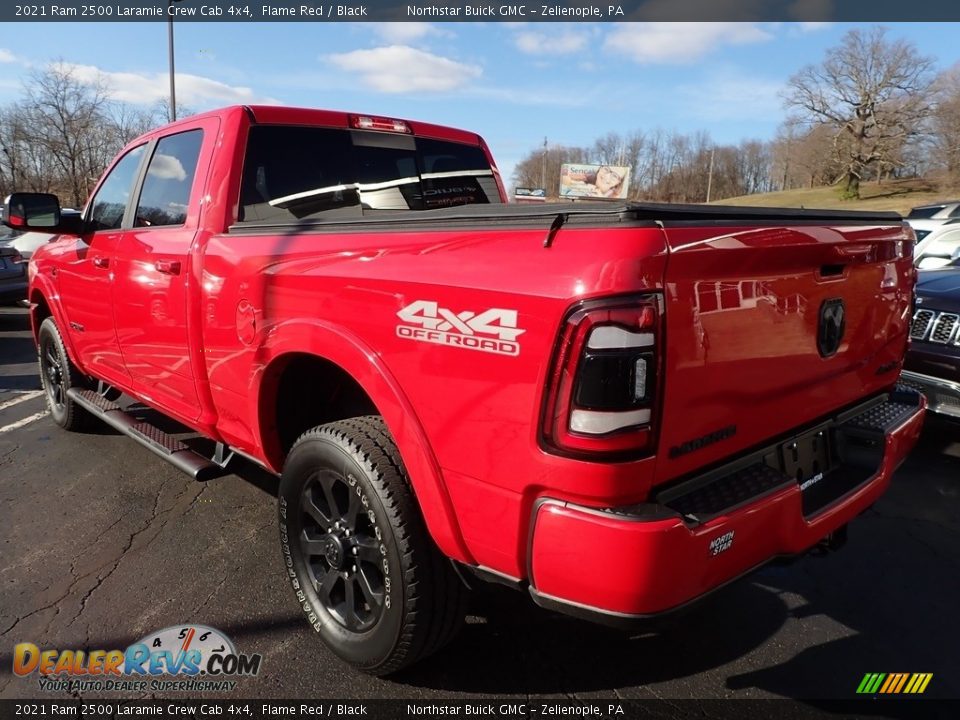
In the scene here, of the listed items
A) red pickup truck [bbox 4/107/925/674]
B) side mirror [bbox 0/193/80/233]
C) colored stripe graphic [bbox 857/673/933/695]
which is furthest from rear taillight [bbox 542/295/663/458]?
side mirror [bbox 0/193/80/233]

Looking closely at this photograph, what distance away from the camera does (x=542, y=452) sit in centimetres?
161

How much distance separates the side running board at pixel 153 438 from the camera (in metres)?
3.06

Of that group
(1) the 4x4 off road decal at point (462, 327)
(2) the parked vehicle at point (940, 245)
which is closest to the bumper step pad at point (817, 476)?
(1) the 4x4 off road decal at point (462, 327)

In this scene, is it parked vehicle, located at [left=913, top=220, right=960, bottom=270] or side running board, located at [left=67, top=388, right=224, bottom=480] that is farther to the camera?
parked vehicle, located at [left=913, top=220, right=960, bottom=270]

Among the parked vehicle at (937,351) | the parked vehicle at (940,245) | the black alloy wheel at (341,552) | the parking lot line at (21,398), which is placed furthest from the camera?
the parked vehicle at (940,245)

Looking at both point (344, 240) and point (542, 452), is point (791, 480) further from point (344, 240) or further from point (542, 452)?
point (344, 240)

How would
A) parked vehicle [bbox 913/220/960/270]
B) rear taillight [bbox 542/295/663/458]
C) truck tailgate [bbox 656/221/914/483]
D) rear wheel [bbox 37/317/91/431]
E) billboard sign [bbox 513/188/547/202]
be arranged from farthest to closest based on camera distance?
parked vehicle [bbox 913/220/960/270] < billboard sign [bbox 513/188/547/202] < rear wheel [bbox 37/317/91/431] < truck tailgate [bbox 656/221/914/483] < rear taillight [bbox 542/295/663/458]

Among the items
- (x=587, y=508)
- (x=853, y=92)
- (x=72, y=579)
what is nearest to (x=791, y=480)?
(x=587, y=508)

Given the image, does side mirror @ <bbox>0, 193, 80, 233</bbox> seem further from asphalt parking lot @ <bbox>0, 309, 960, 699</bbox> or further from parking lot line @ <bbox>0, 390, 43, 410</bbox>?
parking lot line @ <bbox>0, 390, 43, 410</bbox>

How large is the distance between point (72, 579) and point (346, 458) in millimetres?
1814

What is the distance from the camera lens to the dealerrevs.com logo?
2.38 meters

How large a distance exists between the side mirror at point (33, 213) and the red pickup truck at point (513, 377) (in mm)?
1043

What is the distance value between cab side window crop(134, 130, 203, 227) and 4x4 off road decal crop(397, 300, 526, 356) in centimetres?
177

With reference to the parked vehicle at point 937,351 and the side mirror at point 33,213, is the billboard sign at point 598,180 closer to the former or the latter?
the parked vehicle at point 937,351
